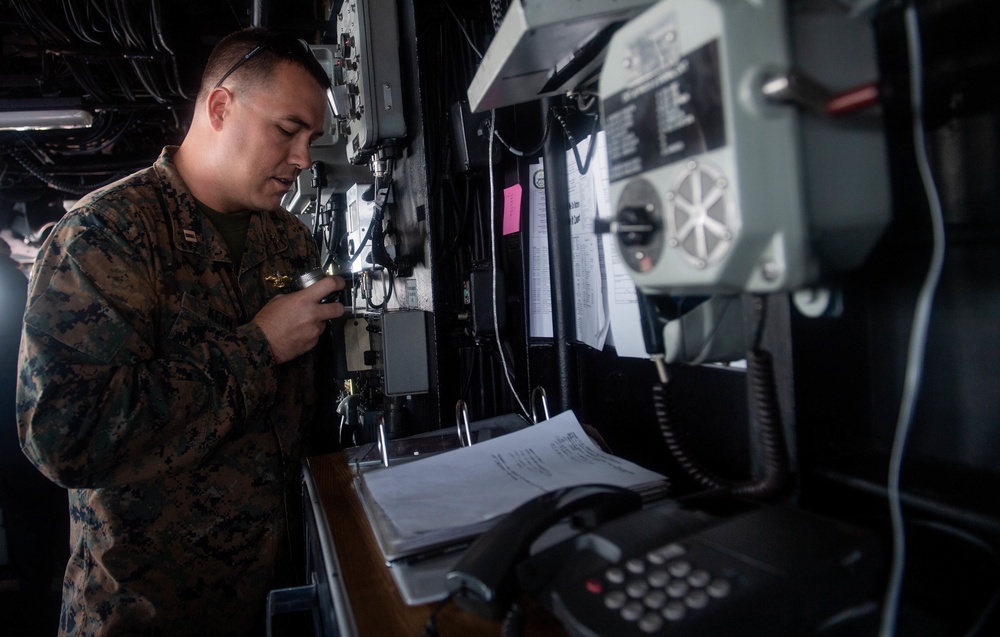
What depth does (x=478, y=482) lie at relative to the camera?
77 centimetres

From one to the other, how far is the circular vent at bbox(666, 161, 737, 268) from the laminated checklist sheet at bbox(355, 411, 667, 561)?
37 cm

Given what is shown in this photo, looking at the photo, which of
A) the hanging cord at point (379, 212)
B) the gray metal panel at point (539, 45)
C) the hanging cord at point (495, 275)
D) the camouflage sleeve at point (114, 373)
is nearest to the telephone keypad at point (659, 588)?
the gray metal panel at point (539, 45)

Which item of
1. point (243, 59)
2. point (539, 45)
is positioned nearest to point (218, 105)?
point (243, 59)

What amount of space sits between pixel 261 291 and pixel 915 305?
1.28 metres

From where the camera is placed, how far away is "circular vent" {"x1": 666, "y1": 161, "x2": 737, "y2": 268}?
1.30ft

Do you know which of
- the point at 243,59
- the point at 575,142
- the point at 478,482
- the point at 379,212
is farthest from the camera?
the point at 379,212

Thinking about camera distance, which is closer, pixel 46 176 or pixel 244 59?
pixel 244 59

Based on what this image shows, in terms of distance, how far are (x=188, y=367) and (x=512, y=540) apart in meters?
0.85

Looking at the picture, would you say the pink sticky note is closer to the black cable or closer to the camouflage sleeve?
the black cable

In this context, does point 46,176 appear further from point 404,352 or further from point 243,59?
point 404,352

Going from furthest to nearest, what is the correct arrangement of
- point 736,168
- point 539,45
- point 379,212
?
point 379,212
point 539,45
point 736,168

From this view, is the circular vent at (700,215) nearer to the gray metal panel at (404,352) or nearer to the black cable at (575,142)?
the black cable at (575,142)

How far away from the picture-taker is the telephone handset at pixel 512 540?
0.48 meters

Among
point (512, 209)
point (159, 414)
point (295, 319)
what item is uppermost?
point (512, 209)
